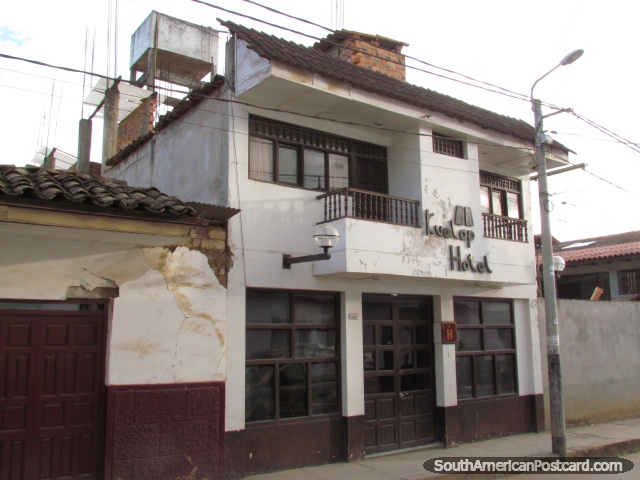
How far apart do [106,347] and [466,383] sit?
7.29 meters

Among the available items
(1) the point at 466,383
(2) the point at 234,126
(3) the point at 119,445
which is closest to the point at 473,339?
(1) the point at 466,383

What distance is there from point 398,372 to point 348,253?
2.94 metres

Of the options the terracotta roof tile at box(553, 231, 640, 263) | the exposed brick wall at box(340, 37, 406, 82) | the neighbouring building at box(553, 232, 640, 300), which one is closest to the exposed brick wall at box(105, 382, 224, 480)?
the exposed brick wall at box(340, 37, 406, 82)

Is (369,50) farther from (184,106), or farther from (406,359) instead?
(406,359)

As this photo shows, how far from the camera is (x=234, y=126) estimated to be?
9.28 meters

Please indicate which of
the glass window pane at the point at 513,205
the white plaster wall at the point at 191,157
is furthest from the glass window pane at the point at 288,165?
the glass window pane at the point at 513,205

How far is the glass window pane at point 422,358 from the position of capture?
37.1 feet

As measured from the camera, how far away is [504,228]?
40.7ft

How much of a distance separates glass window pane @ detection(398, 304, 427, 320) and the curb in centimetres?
310

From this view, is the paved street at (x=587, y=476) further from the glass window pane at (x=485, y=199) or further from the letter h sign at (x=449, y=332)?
the glass window pane at (x=485, y=199)

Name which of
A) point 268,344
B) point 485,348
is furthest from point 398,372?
point 268,344

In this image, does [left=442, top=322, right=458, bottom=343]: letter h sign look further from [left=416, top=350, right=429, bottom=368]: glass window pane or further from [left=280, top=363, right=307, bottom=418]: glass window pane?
[left=280, top=363, right=307, bottom=418]: glass window pane

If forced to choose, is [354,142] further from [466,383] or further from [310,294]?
[466,383]

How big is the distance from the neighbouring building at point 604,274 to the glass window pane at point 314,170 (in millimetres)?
10558
